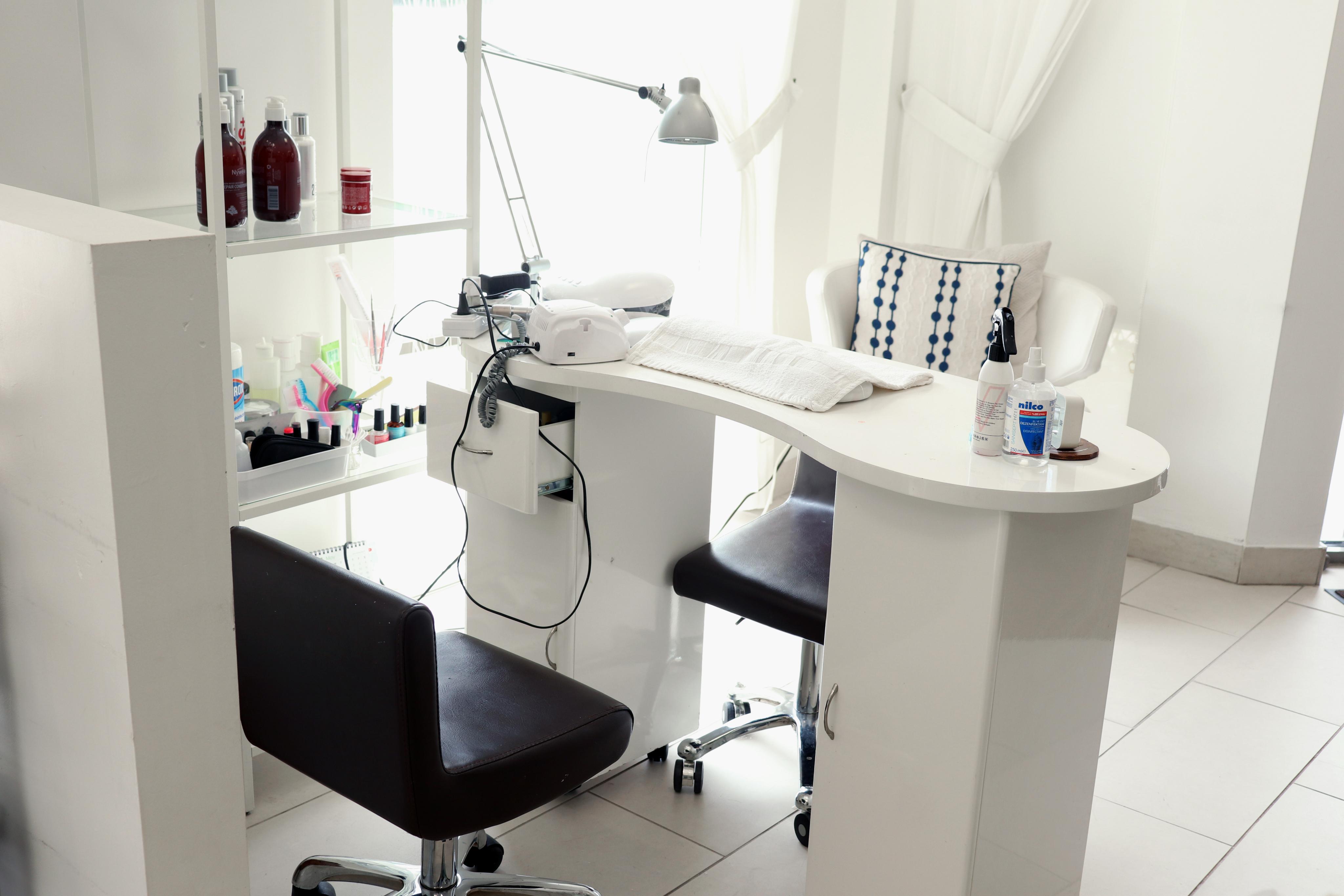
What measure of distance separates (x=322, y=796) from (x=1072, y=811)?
53.6 inches

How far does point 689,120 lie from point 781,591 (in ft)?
3.18

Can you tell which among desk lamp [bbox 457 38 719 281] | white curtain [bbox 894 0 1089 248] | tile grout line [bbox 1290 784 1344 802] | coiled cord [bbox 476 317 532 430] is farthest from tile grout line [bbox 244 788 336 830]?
white curtain [bbox 894 0 1089 248]

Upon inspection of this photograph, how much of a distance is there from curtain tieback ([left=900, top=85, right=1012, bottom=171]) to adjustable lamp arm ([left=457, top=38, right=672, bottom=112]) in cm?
135

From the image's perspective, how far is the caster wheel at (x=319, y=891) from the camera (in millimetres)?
1902

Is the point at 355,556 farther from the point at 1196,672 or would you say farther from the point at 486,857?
the point at 1196,672

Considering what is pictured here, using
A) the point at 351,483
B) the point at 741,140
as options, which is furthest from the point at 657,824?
the point at 741,140

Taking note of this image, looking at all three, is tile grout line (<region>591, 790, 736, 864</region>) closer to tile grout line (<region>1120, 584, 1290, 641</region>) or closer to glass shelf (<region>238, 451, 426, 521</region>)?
glass shelf (<region>238, 451, 426, 521</region>)

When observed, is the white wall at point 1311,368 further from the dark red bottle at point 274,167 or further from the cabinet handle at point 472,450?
the dark red bottle at point 274,167

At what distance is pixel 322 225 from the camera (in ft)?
7.00

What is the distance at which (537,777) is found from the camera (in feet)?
5.24

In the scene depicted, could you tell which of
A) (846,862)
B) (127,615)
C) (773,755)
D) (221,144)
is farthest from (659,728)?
(127,615)

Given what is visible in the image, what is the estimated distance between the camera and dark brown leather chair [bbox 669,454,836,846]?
2.06m

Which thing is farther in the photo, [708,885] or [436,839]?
[708,885]

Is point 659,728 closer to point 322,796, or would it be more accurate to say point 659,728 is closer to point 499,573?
point 499,573
